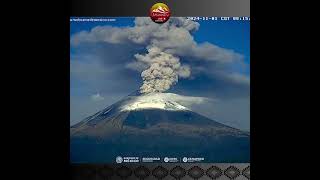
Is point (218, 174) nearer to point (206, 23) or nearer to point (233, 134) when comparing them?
point (233, 134)

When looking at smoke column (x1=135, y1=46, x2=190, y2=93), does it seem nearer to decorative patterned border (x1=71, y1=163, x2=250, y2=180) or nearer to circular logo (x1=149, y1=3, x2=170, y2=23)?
circular logo (x1=149, y1=3, x2=170, y2=23)

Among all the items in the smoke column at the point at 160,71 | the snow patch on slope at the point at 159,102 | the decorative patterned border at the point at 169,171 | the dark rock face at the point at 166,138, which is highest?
the smoke column at the point at 160,71

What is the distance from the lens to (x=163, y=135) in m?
5.75

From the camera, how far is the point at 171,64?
5746mm

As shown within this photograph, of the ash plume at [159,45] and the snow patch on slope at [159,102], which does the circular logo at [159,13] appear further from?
the snow patch on slope at [159,102]

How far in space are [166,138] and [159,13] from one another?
0.66 metres

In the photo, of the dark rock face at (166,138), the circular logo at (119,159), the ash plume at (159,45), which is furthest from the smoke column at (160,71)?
the circular logo at (119,159)

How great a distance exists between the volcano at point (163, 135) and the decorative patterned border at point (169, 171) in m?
0.04

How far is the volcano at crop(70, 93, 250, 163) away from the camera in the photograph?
18.8ft

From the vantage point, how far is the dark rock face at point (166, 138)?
18.8 ft

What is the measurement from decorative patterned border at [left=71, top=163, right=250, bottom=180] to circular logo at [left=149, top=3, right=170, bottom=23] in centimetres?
76

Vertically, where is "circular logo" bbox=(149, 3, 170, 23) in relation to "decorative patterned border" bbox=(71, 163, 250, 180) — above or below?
above

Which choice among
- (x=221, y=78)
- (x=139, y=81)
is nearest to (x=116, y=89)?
(x=139, y=81)

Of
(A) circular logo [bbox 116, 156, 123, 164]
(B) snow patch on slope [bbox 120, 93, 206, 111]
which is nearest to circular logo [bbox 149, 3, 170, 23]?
(B) snow patch on slope [bbox 120, 93, 206, 111]
